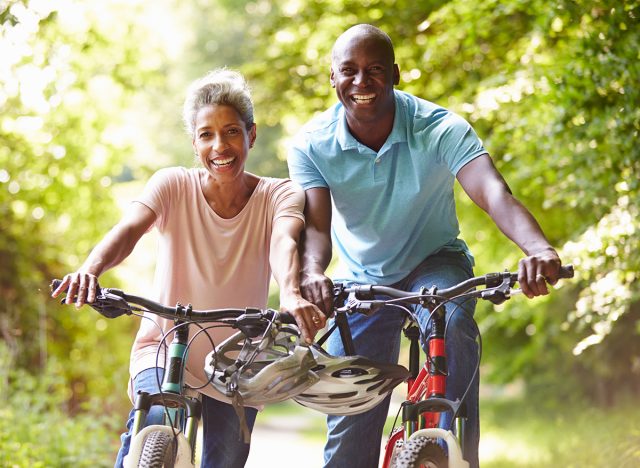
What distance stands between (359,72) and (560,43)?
14.4ft

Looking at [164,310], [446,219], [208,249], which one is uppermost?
[446,219]

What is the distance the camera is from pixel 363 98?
3988 millimetres

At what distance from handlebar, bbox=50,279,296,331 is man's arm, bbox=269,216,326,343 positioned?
11 centimetres

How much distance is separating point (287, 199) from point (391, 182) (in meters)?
0.44

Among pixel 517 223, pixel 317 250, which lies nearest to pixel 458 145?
pixel 517 223

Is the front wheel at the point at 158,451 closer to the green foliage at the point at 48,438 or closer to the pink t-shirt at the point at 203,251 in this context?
the pink t-shirt at the point at 203,251

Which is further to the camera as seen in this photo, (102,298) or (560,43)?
(560,43)

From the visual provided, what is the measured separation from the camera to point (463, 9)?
24.1ft

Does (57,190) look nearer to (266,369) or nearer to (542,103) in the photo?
(542,103)

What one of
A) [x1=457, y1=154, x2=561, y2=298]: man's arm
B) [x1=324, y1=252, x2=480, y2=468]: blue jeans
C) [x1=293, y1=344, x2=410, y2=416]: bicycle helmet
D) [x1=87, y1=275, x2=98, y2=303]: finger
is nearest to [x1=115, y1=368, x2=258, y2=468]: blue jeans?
[x1=324, y1=252, x2=480, y2=468]: blue jeans

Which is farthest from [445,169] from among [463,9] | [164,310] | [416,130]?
[463,9]

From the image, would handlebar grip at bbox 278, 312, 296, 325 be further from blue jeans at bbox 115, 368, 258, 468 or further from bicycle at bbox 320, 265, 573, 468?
blue jeans at bbox 115, 368, 258, 468

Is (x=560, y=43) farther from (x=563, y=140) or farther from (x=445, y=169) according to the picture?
(x=445, y=169)

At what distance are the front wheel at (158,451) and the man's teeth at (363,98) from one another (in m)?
1.50
